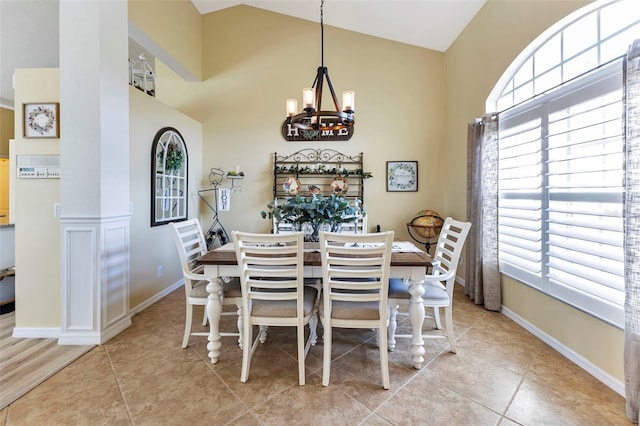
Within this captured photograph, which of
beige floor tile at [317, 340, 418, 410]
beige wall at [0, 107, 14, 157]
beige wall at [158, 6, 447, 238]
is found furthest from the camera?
beige wall at [0, 107, 14, 157]

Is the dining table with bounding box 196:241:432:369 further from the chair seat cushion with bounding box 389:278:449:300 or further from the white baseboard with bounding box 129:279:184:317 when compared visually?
the white baseboard with bounding box 129:279:184:317

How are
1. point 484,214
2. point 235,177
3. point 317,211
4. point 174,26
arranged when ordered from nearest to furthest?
point 317,211
point 484,214
point 174,26
point 235,177

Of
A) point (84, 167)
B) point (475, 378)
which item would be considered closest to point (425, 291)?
point (475, 378)

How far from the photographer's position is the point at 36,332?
2.43 metres

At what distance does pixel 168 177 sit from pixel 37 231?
1448 millimetres

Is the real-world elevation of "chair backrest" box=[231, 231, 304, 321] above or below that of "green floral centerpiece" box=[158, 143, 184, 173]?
below

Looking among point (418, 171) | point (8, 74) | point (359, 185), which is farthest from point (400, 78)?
point (8, 74)

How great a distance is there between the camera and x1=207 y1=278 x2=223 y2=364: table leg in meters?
1.99

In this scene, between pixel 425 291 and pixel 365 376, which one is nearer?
pixel 365 376

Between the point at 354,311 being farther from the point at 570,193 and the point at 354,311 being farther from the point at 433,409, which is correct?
the point at 570,193

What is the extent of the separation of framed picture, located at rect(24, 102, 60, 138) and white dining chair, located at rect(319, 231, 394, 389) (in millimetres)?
2746

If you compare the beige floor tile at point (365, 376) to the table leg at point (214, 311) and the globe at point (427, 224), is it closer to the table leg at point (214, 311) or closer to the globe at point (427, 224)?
the table leg at point (214, 311)

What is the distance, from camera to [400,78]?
433cm

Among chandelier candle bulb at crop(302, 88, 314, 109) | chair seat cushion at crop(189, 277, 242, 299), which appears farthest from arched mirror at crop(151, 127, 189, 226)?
chandelier candle bulb at crop(302, 88, 314, 109)
